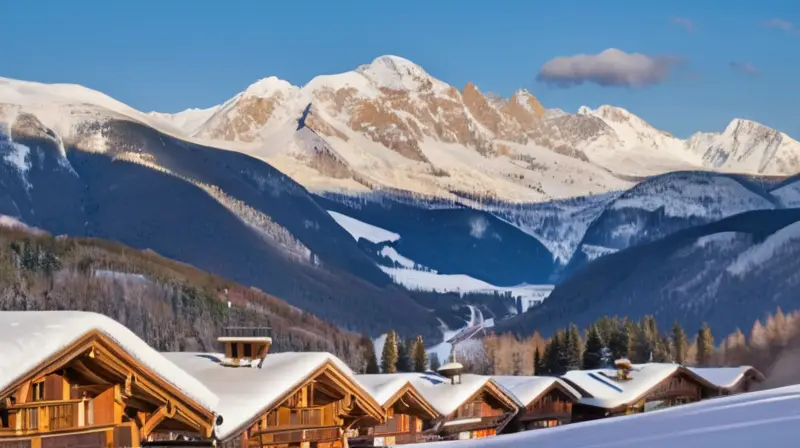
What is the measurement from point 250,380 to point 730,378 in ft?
189

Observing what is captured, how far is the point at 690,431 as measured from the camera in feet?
60.5

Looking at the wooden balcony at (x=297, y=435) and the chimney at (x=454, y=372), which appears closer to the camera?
the wooden balcony at (x=297, y=435)

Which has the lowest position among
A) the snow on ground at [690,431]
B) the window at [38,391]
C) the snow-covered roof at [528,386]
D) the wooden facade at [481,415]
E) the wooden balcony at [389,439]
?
the snow on ground at [690,431]

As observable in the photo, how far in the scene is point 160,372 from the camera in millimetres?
19703

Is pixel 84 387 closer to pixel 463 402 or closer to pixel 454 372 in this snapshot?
pixel 463 402

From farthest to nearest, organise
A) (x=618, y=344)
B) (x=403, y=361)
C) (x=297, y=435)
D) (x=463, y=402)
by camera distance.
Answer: (x=403, y=361) → (x=618, y=344) → (x=463, y=402) → (x=297, y=435)

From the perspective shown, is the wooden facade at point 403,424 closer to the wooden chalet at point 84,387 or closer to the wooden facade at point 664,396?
the wooden facade at point 664,396

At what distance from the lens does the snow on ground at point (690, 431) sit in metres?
16.3

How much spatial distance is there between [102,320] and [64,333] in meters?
0.77

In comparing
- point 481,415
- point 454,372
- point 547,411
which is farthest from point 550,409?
point 454,372

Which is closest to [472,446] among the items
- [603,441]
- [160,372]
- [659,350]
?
[603,441]

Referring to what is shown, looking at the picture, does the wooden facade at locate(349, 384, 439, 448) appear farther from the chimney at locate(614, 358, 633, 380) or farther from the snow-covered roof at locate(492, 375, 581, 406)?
the chimney at locate(614, 358, 633, 380)

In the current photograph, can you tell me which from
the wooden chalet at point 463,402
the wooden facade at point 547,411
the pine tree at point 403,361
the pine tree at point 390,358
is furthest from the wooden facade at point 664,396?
the pine tree at point 403,361

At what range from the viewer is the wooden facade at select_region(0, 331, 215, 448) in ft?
60.9
